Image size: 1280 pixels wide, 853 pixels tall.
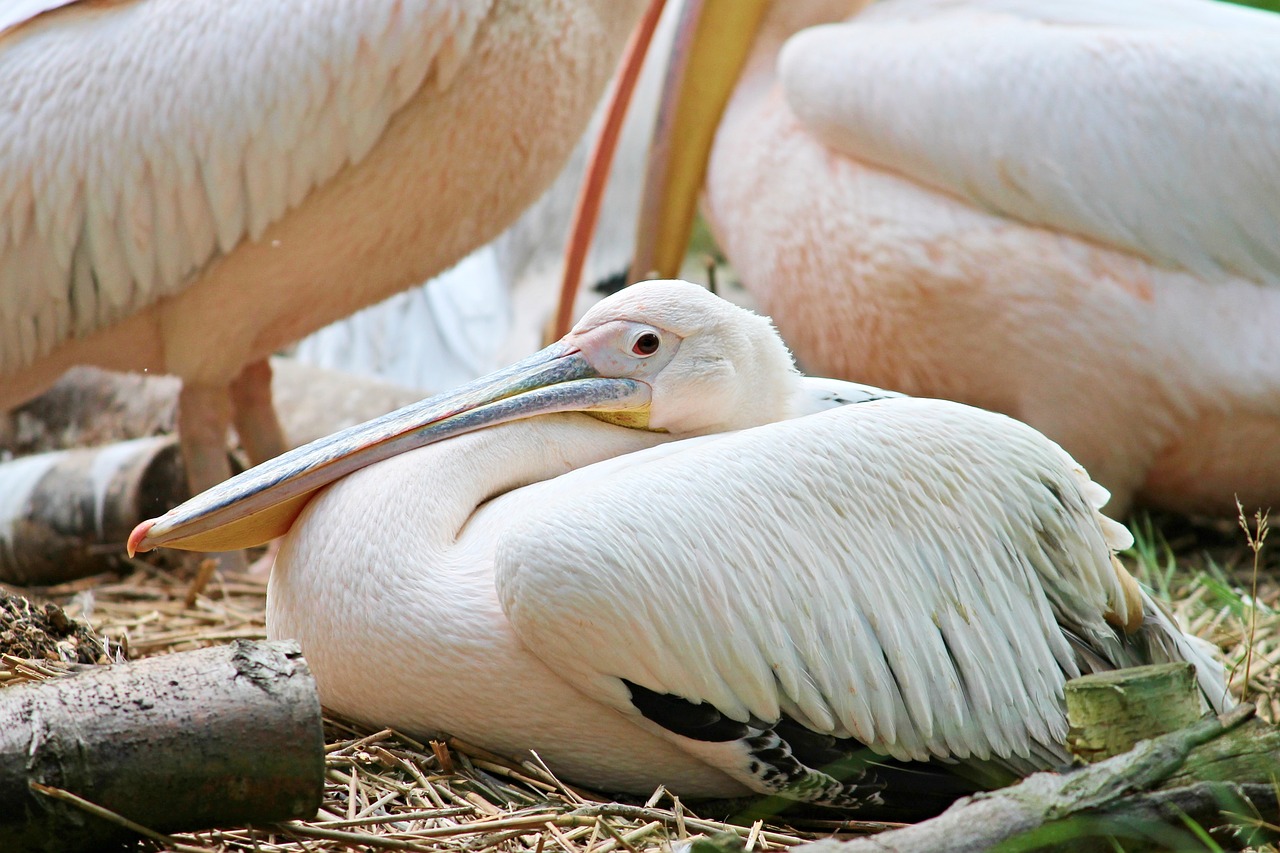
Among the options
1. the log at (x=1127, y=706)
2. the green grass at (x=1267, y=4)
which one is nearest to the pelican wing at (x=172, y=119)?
the log at (x=1127, y=706)

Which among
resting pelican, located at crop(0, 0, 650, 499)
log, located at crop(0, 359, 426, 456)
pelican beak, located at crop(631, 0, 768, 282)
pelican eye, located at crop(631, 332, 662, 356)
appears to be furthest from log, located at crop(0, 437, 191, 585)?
pelican eye, located at crop(631, 332, 662, 356)

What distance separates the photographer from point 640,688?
1698 millimetres

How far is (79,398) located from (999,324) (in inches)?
129

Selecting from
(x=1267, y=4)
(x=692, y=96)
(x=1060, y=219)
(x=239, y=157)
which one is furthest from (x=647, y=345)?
(x=1267, y=4)

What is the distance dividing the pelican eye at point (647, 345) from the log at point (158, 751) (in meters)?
0.76

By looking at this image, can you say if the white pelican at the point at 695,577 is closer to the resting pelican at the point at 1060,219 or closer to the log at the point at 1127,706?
the log at the point at 1127,706

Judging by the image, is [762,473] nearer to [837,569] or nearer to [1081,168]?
[837,569]

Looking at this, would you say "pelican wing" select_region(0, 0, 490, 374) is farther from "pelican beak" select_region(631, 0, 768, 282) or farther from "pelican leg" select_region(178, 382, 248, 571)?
"pelican beak" select_region(631, 0, 768, 282)

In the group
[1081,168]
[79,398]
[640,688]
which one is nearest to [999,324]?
[1081,168]

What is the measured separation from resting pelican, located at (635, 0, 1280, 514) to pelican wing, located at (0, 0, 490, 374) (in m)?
0.99

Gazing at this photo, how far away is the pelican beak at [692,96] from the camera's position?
3873 mm

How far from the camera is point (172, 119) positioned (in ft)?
9.23

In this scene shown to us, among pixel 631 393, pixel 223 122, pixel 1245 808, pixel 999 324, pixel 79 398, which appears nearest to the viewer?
pixel 1245 808

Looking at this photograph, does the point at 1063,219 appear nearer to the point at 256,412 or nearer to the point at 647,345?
the point at 647,345
